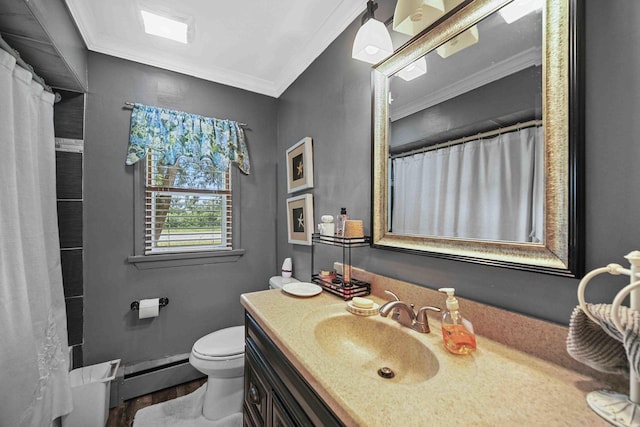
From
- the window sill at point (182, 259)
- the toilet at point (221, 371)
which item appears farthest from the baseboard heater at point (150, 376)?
the window sill at point (182, 259)

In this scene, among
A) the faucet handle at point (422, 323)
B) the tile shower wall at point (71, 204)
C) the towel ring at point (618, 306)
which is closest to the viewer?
the towel ring at point (618, 306)

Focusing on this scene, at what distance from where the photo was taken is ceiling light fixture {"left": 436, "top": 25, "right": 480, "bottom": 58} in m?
0.95

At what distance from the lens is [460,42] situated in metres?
1.00

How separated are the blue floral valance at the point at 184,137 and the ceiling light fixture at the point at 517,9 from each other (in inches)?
77.2

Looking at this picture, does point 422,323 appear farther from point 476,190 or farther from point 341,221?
point 341,221

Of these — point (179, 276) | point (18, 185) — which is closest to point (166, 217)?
point (179, 276)

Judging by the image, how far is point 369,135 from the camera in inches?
55.7

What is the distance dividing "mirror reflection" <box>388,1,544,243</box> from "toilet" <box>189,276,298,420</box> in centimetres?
133

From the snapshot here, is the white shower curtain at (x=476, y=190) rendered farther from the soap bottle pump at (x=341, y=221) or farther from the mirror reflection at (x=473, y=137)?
the soap bottle pump at (x=341, y=221)

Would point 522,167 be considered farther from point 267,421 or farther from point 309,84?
point 309,84

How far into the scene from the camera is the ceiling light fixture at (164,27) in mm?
1673

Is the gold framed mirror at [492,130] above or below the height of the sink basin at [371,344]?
above

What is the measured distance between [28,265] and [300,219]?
59.6 inches

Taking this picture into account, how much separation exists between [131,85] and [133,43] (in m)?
0.28
